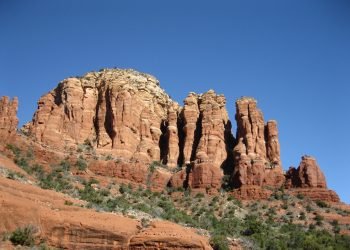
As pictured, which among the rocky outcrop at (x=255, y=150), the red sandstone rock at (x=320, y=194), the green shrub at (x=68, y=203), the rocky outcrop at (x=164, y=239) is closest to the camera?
the rocky outcrop at (x=164, y=239)

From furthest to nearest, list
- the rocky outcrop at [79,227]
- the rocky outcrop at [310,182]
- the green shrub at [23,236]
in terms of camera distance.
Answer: the rocky outcrop at [310,182]
the rocky outcrop at [79,227]
the green shrub at [23,236]

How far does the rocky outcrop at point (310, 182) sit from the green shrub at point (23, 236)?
1785 inches

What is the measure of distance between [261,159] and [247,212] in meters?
11.1

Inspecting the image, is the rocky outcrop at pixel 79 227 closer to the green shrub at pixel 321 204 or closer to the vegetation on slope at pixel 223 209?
the vegetation on slope at pixel 223 209

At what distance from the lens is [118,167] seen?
2889 inches

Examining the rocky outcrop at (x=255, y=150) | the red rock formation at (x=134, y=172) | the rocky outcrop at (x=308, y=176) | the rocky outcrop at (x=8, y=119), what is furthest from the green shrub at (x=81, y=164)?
the rocky outcrop at (x=308, y=176)

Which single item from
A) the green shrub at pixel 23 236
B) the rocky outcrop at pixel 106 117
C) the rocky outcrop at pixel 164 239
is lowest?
the green shrub at pixel 23 236

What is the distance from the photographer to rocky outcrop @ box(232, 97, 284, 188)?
7419cm

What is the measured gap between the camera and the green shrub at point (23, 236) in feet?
116

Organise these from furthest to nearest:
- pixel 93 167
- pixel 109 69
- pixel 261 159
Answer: pixel 109 69 → pixel 261 159 → pixel 93 167

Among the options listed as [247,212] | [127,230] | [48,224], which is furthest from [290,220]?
[48,224]

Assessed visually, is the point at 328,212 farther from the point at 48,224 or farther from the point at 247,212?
the point at 48,224

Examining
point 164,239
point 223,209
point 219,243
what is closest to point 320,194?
point 223,209

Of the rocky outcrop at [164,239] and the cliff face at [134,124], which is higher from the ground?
the cliff face at [134,124]
